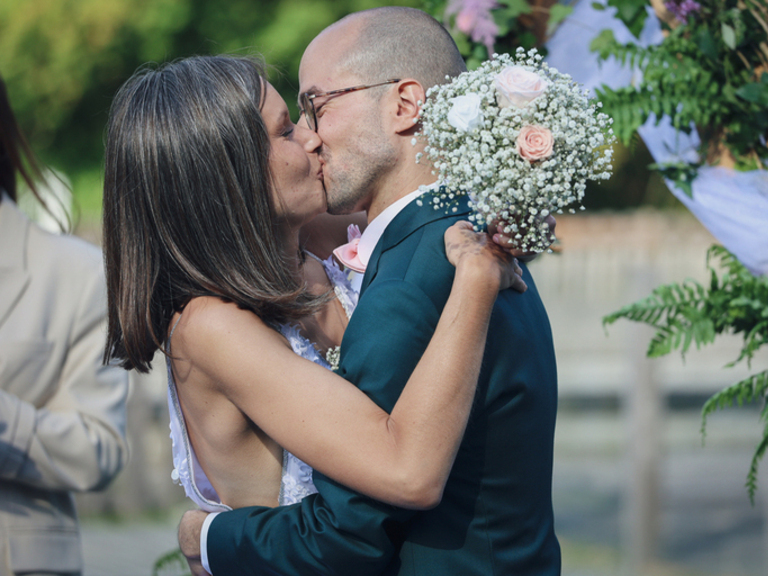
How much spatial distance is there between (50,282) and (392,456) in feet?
6.29

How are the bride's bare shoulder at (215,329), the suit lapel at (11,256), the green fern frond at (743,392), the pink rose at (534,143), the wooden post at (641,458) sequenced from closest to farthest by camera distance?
the pink rose at (534,143)
the bride's bare shoulder at (215,329)
the green fern frond at (743,392)
the suit lapel at (11,256)
the wooden post at (641,458)

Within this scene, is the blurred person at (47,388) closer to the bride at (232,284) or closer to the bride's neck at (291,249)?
the bride at (232,284)

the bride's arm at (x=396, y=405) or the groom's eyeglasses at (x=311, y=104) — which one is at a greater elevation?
the groom's eyeglasses at (x=311, y=104)

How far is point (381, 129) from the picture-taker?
7.21 ft

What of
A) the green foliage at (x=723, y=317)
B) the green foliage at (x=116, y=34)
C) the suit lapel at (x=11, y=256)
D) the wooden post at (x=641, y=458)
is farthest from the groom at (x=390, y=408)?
the green foliage at (x=116, y=34)

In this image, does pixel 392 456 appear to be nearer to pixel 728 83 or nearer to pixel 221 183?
pixel 221 183

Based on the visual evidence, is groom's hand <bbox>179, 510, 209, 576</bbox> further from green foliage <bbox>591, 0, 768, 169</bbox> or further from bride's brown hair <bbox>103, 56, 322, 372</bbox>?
green foliage <bbox>591, 0, 768, 169</bbox>

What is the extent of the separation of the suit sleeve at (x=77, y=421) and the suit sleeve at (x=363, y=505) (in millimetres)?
1367

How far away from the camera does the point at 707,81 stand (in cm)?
271

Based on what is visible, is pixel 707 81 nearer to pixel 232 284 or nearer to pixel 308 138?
pixel 308 138

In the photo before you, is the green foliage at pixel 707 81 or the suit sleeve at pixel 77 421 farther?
the suit sleeve at pixel 77 421

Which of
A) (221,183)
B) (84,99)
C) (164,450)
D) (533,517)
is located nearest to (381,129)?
(221,183)

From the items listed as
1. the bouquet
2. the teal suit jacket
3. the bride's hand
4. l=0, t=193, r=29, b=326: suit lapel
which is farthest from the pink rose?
l=0, t=193, r=29, b=326: suit lapel

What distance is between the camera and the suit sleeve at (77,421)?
9.41ft
